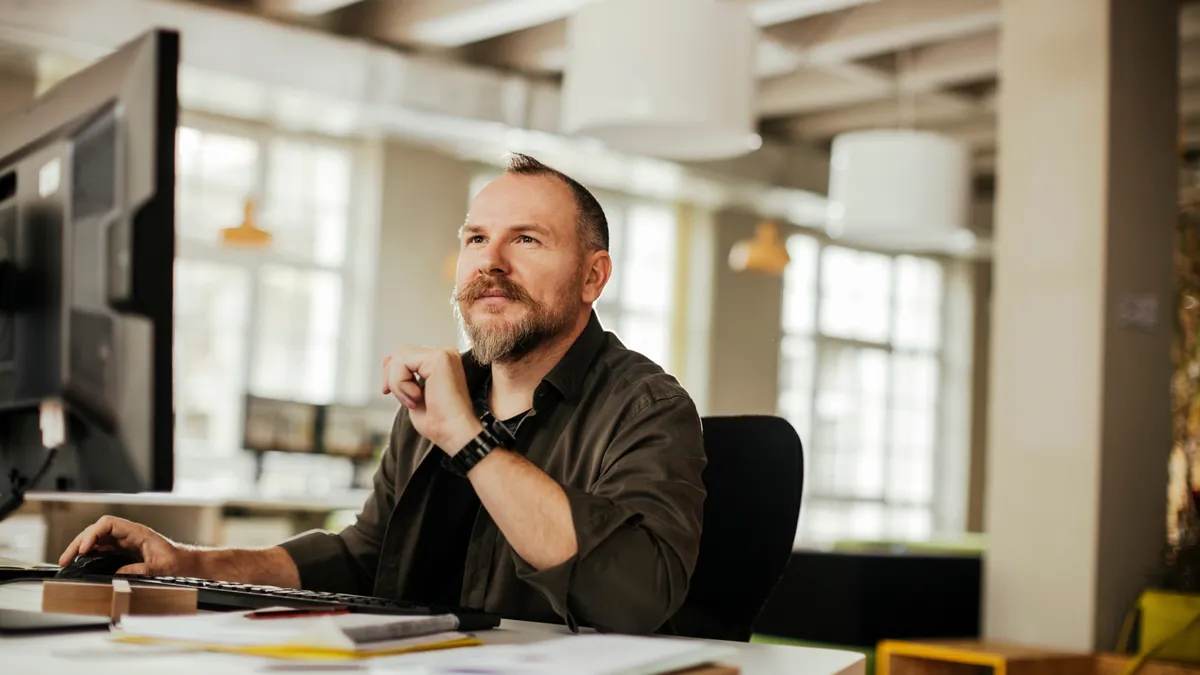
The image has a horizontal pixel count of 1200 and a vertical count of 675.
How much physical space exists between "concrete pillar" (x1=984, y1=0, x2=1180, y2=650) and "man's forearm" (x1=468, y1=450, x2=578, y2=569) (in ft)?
11.4

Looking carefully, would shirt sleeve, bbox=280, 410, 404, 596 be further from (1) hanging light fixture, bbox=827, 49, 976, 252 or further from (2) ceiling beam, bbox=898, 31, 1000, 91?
(2) ceiling beam, bbox=898, 31, 1000, 91

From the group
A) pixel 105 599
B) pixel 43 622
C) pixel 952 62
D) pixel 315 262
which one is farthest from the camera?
pixel 315 262

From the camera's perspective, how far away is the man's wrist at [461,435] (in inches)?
59.2

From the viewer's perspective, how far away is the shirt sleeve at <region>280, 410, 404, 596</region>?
6.35 feet

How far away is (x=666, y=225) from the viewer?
35.8 feet

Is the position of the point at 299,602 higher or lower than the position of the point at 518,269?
lower

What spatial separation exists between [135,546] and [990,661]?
2.96 m

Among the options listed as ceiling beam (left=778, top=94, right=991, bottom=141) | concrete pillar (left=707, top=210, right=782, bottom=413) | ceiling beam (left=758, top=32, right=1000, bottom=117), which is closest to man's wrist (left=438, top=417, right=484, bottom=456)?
ceiling beam (left=758, top=32, right=1000, bottom=117)

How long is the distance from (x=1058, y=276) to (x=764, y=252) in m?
3.77

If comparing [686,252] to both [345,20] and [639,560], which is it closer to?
[345,20]

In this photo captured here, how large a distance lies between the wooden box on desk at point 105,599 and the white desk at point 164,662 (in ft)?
0.22

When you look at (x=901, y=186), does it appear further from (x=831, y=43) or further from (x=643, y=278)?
(x=643, y=278)

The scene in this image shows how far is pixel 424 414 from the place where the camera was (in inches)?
61.0

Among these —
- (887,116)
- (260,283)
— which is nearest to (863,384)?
(887,116)
